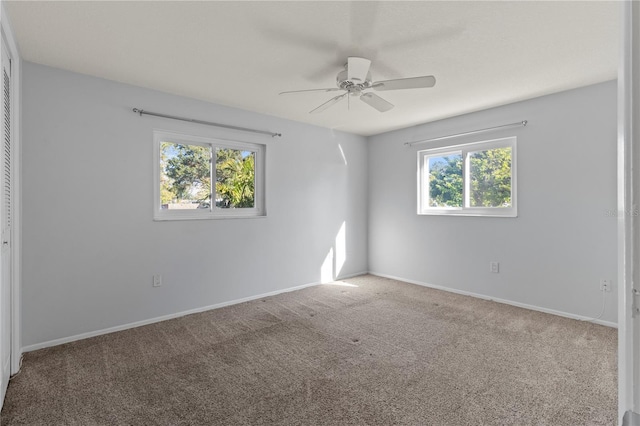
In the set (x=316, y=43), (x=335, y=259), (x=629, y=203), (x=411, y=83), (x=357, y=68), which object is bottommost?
(x=335, y=259)

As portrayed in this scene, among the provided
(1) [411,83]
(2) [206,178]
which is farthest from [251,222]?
(1) [411,83]

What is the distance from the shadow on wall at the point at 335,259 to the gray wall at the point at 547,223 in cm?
108

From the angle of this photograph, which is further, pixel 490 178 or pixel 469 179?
pixel 469 179

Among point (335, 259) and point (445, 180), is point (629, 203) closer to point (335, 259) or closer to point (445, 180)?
point (445, 180)

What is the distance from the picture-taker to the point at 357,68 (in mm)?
2387

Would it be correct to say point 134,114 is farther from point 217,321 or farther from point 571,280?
point 571,280

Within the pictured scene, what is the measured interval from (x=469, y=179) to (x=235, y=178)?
2.98 m

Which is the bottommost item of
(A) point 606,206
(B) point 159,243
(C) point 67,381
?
(C) point 67,381

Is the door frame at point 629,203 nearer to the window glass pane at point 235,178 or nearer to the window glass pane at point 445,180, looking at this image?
the window glass pane at point 235,178

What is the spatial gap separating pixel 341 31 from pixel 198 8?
891mm

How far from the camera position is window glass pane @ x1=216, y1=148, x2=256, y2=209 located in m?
3.79

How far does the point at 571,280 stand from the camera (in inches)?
129

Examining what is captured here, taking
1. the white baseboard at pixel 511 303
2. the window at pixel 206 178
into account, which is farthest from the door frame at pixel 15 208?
the white baseboard at pixel 511 303

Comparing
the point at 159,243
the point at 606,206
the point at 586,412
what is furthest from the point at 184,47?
the point at 606,206
